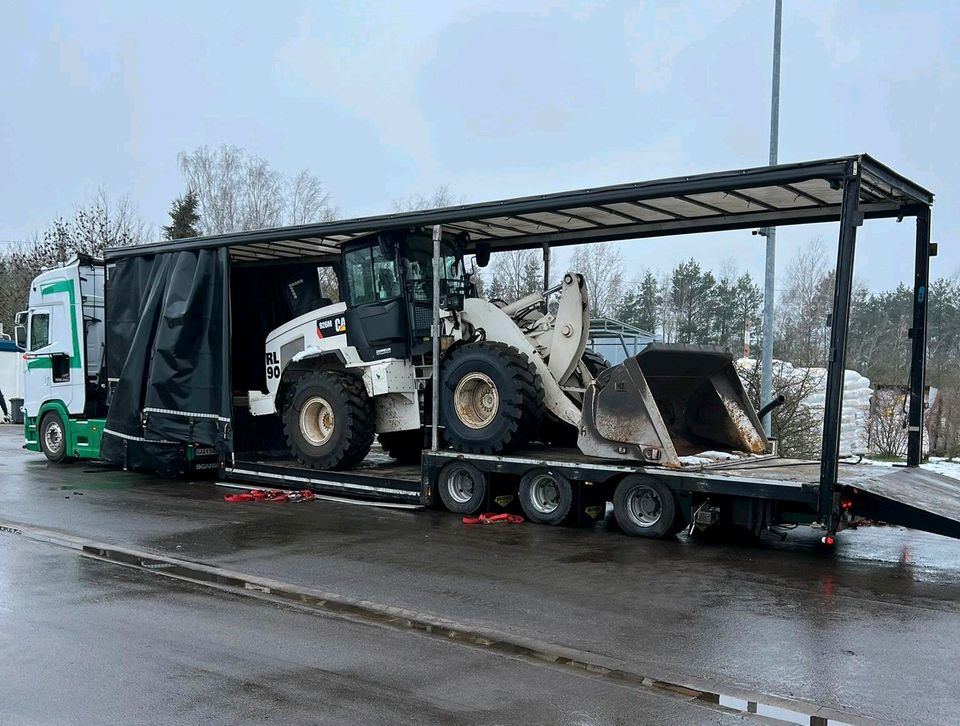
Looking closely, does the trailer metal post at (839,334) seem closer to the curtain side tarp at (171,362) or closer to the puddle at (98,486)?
the curtain side tarp at (171,362)

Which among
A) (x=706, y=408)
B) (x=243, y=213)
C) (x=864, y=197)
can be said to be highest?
(x=243, y=213)

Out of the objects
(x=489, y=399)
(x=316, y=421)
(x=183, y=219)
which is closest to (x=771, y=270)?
(x=489, y=399)

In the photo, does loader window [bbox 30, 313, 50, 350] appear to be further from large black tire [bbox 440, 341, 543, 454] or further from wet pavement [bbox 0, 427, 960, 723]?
large black tire [bbox 440, 341, 543, 454]

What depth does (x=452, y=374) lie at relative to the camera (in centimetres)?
1218

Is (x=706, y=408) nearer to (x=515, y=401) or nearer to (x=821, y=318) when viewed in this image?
(x=515, y=401)

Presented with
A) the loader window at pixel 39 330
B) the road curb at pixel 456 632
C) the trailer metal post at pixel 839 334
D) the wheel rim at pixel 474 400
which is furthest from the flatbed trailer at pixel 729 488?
the loader window at pixel 39 330

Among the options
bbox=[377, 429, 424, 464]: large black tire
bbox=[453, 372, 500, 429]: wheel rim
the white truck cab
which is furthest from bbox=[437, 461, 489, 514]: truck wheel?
the white truck cab

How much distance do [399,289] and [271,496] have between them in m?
3.49

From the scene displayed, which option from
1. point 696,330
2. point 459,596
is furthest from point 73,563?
point 696,330

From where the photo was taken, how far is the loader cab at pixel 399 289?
43.3 feet

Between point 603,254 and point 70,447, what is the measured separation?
24.1 meters

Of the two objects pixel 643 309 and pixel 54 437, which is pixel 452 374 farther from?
pixel 643 309

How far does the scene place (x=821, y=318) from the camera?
28.6m

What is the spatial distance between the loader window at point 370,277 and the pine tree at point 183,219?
31.9 m
